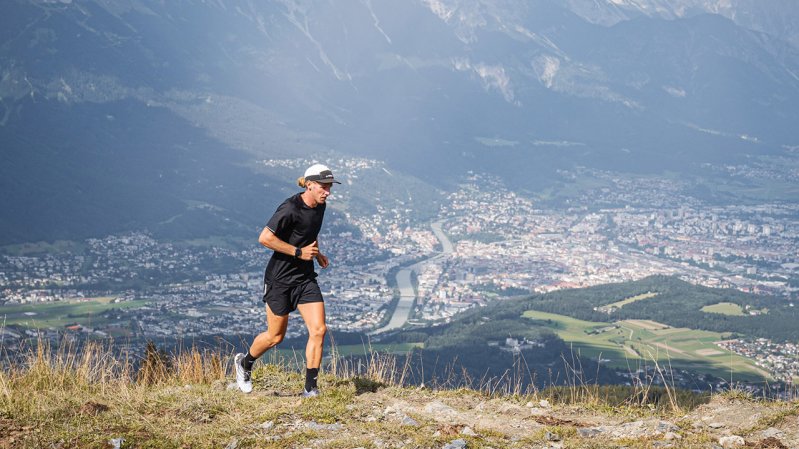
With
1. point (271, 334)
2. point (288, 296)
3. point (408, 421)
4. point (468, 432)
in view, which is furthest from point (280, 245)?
point (468, 432)

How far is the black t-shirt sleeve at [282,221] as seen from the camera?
804 centimetres

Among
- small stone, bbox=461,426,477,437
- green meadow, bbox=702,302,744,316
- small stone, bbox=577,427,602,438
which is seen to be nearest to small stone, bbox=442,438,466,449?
small stone, bbox=461,426,477,437

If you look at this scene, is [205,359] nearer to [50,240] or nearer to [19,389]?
[19,389]

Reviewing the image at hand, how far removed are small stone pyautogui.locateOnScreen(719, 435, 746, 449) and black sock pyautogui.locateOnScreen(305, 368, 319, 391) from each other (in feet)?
13.2

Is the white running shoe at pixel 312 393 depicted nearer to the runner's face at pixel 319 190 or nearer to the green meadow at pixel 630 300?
the runner's face at pixel 319 190

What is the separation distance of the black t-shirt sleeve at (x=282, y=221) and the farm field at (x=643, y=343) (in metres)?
28.3

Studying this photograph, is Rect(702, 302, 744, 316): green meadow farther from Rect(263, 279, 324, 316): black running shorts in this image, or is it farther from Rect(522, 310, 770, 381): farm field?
Rect(263, 279, 324, 316): black running shorts

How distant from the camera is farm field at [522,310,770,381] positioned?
3803 centimetres

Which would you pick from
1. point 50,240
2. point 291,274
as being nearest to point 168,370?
point 291,274

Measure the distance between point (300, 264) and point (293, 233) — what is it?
366 mm

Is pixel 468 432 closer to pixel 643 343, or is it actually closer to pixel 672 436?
pixel 672 436

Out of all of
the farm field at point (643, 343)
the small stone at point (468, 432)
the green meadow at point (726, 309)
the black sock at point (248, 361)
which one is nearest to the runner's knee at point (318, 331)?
the black sock at point (248, 361)

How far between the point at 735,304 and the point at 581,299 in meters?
11.7

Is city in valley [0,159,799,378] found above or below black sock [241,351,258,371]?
above
